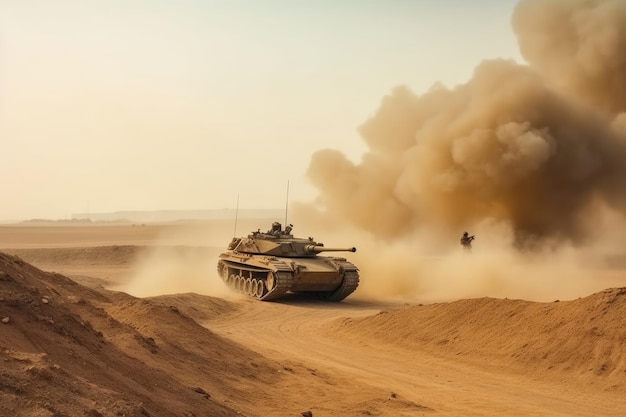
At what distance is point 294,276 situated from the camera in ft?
65.4

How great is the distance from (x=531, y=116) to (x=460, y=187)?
3.95m

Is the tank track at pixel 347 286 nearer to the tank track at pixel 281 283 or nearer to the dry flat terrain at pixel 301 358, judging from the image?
the tank track at pixel 281 283

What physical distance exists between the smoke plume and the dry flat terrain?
14.4 metres

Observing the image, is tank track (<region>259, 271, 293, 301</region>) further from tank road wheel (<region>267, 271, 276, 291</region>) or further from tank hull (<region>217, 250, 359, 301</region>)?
tank road wheel (<region>267, 271, 276, 291</region>)

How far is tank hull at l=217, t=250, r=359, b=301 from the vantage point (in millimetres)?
19938

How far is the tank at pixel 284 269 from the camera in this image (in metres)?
20.1

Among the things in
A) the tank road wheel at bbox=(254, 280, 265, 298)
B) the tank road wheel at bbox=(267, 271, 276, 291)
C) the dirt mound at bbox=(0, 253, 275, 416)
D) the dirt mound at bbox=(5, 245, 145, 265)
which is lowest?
the dirt mound at bbox=(5, 245, 145, 265)

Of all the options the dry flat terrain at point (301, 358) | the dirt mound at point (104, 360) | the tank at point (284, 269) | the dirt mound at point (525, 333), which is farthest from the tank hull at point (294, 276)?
the dirt mound at point (104, 360)

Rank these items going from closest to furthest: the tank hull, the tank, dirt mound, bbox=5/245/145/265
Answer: the tank hull < the tank < dirt mound, bbox=5/245/145/265

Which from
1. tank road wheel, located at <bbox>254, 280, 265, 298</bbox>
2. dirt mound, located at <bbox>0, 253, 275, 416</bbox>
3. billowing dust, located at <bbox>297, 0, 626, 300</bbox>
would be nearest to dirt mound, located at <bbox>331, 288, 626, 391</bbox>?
dirt mound, located at <bbox>0, 253, 275, 416</bbox>

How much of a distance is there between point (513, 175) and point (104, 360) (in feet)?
81.0

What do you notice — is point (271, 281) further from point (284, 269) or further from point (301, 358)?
point (301, 358)

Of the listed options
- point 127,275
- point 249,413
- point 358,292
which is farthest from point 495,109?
point 249,413

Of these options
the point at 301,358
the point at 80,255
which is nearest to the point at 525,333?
the point at 301,358
